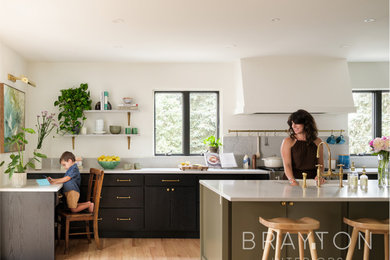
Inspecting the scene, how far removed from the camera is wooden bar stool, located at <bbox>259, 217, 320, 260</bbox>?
120 inches

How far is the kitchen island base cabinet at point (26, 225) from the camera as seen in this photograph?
4.45 meters

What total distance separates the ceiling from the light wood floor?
7.94 ft

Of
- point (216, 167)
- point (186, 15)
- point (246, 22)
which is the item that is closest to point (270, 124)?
point (216, 167)

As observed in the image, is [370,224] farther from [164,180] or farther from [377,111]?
[377,111]

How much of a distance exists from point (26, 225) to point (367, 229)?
10.5 ft

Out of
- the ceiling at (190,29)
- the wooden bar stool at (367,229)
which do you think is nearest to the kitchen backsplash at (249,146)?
the ceiling at (190,29)

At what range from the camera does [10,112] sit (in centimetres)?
536

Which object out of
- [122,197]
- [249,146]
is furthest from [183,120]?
[122,197]

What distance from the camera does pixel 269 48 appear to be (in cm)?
554

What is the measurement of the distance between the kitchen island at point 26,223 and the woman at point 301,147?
230 centimetres

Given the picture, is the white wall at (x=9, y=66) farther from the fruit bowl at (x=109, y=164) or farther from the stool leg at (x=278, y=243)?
the stool leg at (x=278, y=243)

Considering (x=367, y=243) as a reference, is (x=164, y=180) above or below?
above

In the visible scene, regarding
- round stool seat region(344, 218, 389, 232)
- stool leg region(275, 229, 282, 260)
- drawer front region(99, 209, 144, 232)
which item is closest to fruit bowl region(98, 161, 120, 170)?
drawer front region(99, 209, 144, 232)

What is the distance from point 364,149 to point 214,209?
12.8ft
